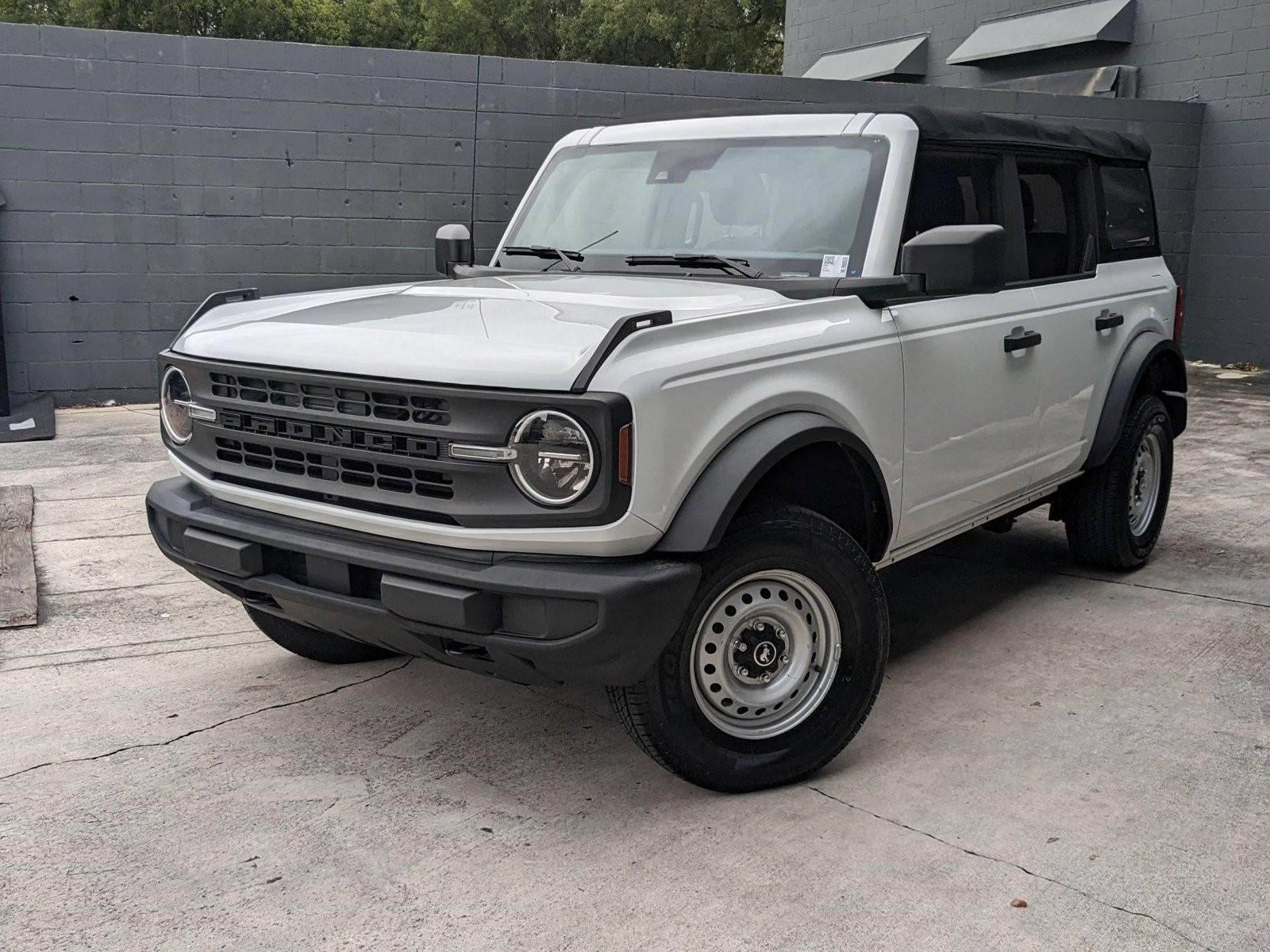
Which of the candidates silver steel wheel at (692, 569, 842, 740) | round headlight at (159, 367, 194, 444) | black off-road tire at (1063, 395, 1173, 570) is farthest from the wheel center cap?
black off-road tire at (1063, 395, 1173, 570)

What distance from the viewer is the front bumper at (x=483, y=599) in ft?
9.61

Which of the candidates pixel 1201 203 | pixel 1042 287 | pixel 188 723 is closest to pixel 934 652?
pixel 1042 287

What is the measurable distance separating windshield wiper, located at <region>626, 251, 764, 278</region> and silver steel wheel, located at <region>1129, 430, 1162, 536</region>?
2.54 metres

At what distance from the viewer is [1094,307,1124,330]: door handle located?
16.5ft

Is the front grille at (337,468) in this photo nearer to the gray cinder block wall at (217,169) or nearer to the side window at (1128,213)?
the side window at (1128,213)

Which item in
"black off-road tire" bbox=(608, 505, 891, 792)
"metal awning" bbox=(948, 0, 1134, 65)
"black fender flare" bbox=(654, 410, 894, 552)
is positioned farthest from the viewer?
"metal awning" bbox=(948, 0, 1134, 65)

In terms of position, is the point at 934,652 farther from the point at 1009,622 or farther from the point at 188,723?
the point at 188,723

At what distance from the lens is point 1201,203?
43.3 feet

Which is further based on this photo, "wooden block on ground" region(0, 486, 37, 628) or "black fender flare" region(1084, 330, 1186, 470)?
"black fender flare" region(1084, 330, 1186, 470)

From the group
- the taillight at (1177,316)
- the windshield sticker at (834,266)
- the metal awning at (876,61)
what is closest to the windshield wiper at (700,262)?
the windshield sticker at (834,266)

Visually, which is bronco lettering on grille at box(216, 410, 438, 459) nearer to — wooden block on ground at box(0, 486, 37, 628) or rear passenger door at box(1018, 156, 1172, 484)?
wooden block on ground at box(0, 486, 37, 628)

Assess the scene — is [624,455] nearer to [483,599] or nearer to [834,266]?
[483,599]

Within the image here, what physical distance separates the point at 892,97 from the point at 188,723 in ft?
34.5

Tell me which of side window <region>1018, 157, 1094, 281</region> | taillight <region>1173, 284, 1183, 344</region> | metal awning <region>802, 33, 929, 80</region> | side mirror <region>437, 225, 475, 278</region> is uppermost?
metal awning <region>802, 33, 929, 80</region>
